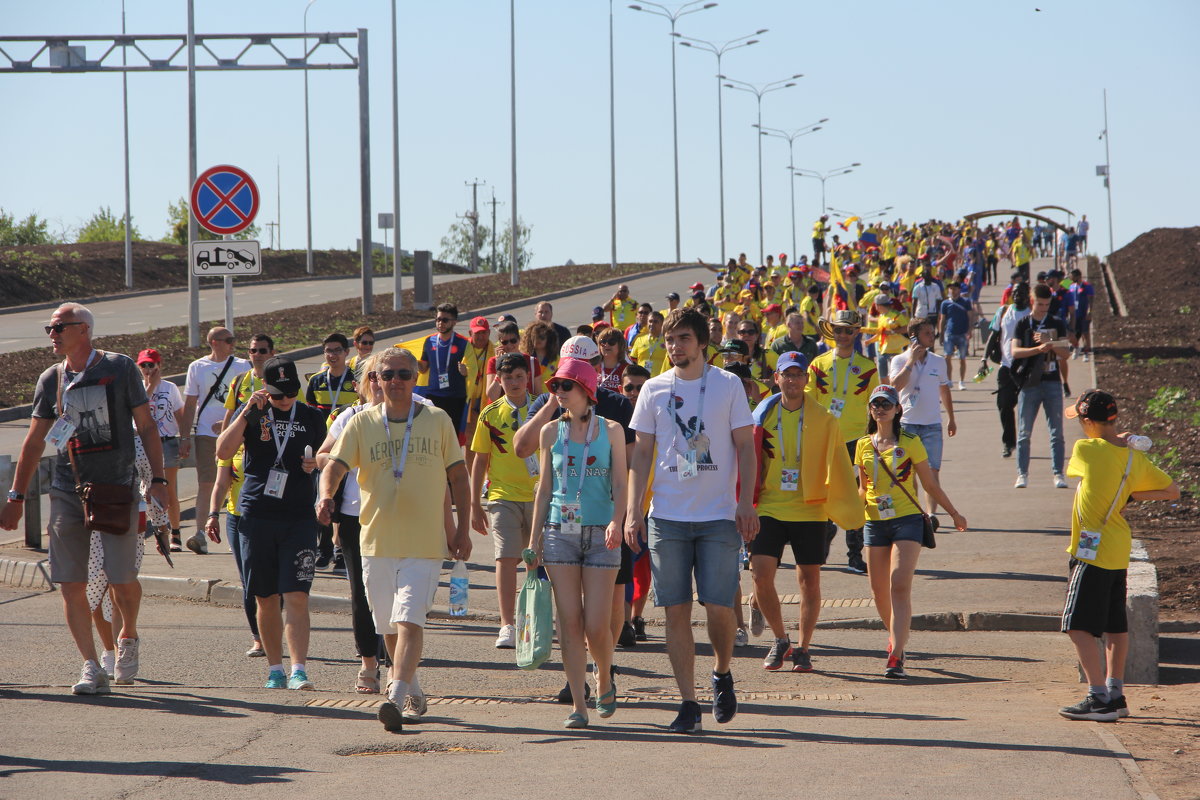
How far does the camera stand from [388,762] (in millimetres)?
6195

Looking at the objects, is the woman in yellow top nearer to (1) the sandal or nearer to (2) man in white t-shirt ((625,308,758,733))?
(2) man in white t-shirt ((625,308,758,733))

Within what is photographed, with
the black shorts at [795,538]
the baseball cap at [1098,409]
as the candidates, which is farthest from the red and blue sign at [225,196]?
the baseball cap at [1098,409]

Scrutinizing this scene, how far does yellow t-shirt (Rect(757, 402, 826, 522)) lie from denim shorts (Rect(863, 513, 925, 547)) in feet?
1.04

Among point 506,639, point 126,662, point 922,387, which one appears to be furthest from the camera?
point 922,387

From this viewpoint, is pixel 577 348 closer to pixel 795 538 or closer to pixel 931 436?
pixel 795 538

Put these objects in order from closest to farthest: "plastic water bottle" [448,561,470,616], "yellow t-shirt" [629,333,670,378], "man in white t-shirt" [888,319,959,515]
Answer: "plastic water bottle" [448,561,470,616], "man in white t-shirt" [888,319,959,515], "yellow t-shirt" [629,333,670,378]

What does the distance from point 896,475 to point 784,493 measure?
655 millimetres

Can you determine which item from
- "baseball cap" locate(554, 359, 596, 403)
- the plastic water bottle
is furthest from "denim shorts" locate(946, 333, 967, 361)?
"baseball cap" locate(554, 359, 596, 403)

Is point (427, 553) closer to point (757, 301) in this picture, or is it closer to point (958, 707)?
point (958, 707)

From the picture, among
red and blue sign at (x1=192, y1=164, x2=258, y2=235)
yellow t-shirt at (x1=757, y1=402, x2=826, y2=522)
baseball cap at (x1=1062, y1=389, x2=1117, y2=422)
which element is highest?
red and blue sign at (x1=192, y1=164, x2=258, y2=235)

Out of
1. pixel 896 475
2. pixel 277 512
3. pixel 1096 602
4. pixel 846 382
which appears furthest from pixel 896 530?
pixel 277 512

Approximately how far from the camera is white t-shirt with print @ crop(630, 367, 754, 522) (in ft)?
22.9

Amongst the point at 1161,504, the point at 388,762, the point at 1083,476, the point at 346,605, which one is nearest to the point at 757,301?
the point at 1161,504

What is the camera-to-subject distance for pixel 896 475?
8578 millimetres
